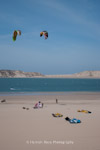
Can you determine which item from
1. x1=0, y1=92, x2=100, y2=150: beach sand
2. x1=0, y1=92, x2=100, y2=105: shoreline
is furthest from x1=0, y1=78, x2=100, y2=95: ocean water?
x1=0, y1=92, x2=100, y2=150: beach sand

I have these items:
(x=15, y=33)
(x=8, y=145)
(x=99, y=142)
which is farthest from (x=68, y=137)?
(x=15, y=33)

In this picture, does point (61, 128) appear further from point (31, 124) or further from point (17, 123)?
point (17, 123)

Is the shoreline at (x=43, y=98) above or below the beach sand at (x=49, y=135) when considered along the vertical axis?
below

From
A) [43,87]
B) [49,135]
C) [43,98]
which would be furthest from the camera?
[43,87]

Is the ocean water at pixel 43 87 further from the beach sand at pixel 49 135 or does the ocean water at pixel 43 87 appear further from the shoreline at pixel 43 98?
the beach sand at pixel 49 135

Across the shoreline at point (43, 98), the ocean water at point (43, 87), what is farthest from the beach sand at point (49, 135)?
the ocean water at point (43, 87)

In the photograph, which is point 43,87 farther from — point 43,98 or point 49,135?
point 49,135

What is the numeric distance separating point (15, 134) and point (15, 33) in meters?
6.36

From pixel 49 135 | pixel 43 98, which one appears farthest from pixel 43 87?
pixel 49 135

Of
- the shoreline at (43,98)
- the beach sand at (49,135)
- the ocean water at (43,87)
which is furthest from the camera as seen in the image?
the ocean water at (43,87)

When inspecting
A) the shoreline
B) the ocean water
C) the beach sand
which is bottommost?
the shoreline

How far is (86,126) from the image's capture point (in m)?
7.97

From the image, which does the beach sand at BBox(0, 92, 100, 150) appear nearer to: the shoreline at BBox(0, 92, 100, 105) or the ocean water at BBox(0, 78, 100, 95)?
the shoreline at BBox(0, 92, 100, 105)

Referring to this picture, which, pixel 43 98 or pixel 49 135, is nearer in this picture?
pixel 49 135
